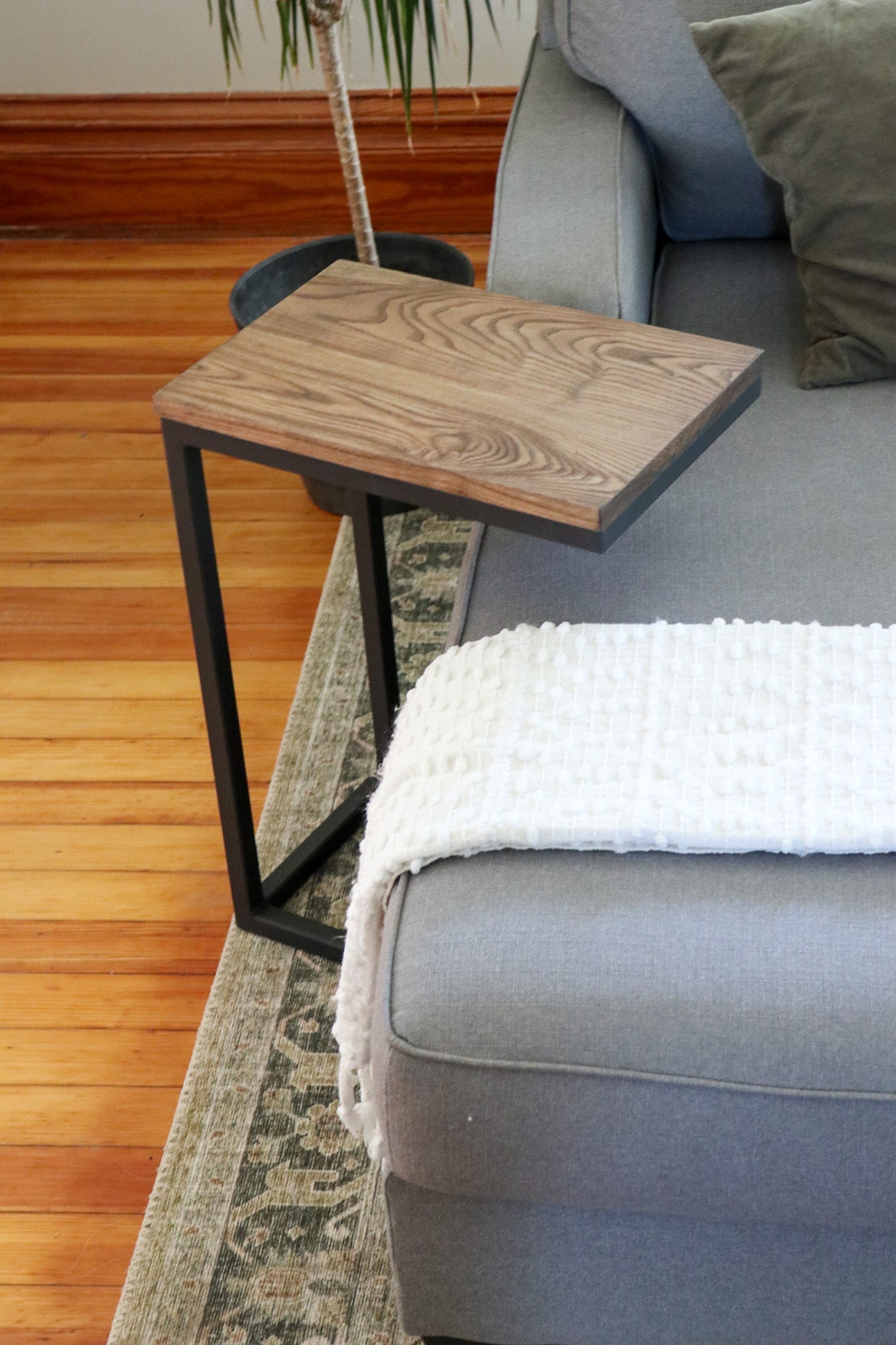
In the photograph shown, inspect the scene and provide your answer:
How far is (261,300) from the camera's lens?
6.33 feet

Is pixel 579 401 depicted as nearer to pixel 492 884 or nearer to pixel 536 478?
pixel 536 478

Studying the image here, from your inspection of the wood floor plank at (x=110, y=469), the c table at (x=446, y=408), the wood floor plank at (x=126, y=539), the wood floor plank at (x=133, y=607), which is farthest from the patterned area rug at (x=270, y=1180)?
the wood floor plank at (x=110, y=469)

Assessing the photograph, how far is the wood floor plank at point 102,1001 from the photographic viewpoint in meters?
1.37

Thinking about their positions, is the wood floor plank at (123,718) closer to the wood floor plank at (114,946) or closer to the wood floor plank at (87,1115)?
the wood floor plank at (114,946)

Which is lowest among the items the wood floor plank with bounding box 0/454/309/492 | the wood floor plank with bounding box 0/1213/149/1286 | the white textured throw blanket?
the wood floor plank with bounding box 0/1213/149/1286

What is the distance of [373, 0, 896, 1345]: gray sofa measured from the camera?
815 millimetres

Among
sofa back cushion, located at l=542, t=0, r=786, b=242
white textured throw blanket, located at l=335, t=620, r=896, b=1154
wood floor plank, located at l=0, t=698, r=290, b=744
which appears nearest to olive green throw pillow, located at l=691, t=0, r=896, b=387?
sofa back cushion, located at l=542, t=0, r=786, b=242

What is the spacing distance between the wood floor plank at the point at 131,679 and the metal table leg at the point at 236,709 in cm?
26

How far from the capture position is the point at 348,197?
193 cm

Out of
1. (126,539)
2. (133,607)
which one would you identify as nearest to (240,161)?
(126,539)

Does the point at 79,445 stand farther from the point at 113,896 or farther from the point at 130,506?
the point at 113,896

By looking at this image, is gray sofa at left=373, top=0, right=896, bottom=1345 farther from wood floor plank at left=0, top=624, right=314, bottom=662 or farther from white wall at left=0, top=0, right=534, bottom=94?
white wall at left=0, top=0, right=534, bottom=94

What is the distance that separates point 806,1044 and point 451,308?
0.66 meters

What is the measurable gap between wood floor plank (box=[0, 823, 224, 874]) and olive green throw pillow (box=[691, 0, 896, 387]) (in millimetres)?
795
